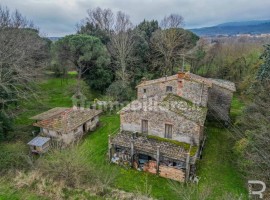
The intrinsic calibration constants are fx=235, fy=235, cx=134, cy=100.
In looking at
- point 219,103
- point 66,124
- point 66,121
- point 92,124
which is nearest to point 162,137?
point 92,124

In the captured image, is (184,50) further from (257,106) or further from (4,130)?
(4,130)

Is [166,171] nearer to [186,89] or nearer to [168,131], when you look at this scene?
[168,131]

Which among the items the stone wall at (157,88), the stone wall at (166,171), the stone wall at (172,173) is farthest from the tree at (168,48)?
the stone wall at (172,173)

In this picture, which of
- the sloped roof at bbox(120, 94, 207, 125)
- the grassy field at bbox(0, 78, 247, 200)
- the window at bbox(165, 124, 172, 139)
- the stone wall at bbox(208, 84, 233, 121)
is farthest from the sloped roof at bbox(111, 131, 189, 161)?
the stone wall at bbox(208, 84, 233, 121)

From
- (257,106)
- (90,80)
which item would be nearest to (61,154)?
(257,106)

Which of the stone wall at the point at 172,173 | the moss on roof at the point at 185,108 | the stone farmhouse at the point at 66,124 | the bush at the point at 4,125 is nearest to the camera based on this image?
the stone wall at the point at 172,173

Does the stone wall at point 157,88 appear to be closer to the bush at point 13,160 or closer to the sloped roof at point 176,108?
the sloped roof at point 176,108
